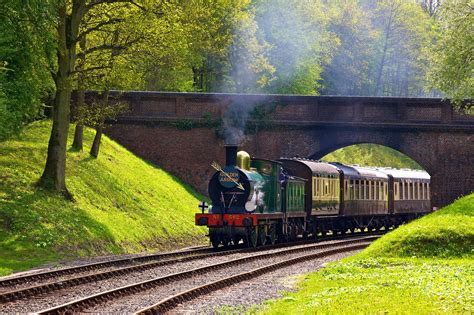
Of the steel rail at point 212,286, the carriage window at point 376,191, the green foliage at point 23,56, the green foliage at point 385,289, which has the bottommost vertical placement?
the steel rail at point 212,286

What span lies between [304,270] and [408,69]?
84.8 metres

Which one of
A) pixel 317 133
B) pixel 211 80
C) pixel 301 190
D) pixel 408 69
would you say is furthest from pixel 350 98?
pixel 408 69

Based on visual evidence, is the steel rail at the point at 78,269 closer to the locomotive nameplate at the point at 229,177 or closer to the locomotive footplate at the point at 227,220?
the locomotive footplate at the point at 227,220

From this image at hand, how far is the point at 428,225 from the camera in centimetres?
2664

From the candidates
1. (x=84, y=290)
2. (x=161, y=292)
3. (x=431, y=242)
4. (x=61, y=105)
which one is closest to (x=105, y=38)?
(x=61, y=105)

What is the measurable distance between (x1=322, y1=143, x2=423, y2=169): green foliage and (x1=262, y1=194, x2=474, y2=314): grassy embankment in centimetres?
5522

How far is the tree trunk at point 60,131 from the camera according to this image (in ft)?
105

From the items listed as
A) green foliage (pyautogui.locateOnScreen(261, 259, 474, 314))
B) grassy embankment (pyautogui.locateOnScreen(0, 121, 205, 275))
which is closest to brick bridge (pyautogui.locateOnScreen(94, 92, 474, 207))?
grassy embankment (pyautogui.locateOnScreen(0, 121, 205, 275))

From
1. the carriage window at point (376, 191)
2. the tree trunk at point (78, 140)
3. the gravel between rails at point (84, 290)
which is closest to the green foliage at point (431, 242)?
the gravel between rails at point (84, 290)

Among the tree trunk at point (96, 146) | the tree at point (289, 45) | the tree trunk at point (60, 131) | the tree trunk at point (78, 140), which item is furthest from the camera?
the tree at point (289, 45)

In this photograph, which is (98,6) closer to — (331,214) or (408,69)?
(331,214)

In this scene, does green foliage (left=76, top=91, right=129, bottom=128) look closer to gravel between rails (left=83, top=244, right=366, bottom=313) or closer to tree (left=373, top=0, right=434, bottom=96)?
gravel between rails (left=83, top=244, right=366, bottom=313)

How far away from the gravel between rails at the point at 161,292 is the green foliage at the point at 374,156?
204 ft

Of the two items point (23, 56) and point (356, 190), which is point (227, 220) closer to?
point (23, 56)
